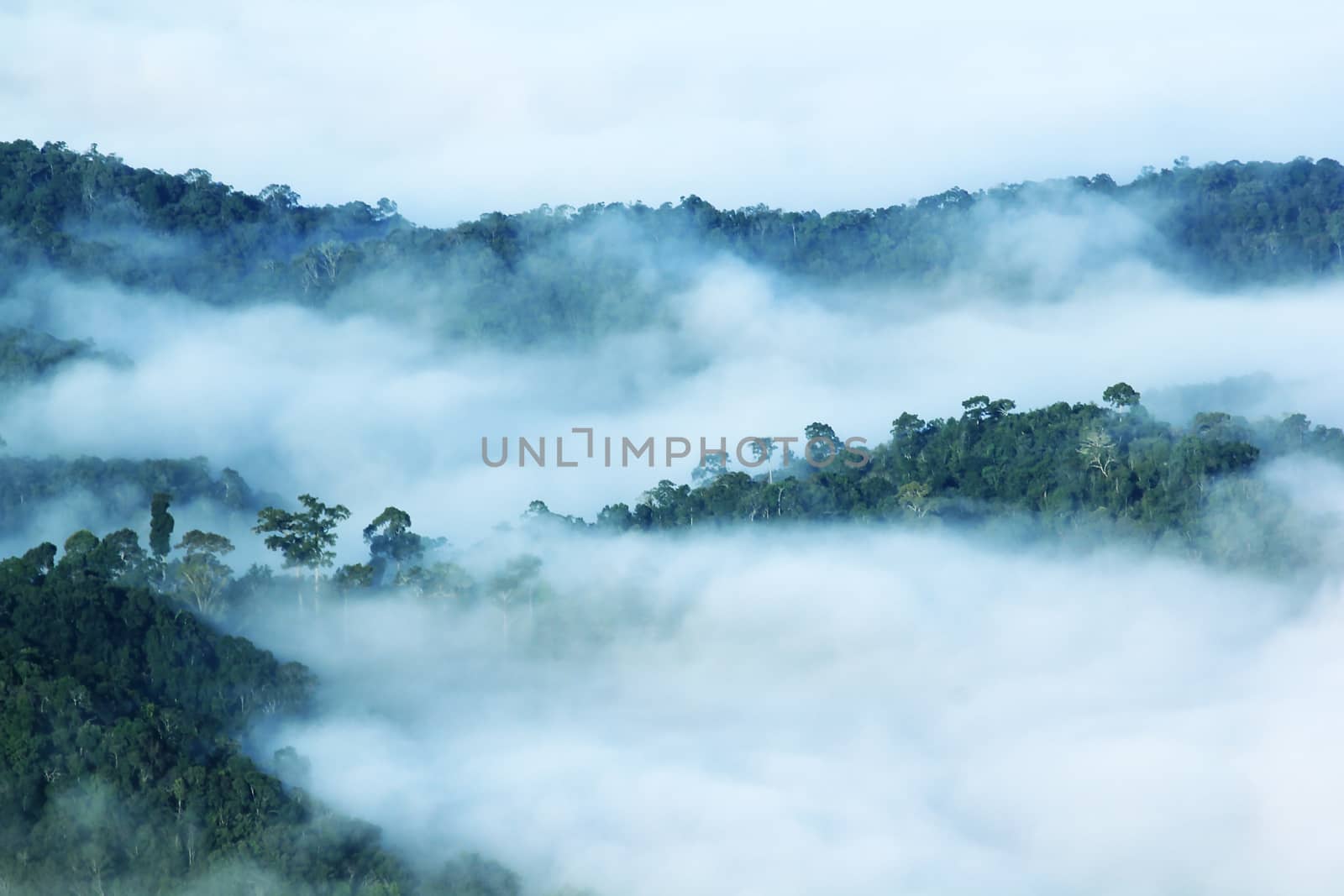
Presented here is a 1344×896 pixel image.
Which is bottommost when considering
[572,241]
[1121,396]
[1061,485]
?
[1061,485]

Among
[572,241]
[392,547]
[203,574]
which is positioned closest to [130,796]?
[203,574]

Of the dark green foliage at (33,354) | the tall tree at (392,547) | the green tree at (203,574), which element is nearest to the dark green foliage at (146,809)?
the green tree at (203,574)

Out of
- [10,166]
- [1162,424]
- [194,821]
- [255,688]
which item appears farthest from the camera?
[10,166]

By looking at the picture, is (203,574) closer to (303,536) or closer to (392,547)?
(303,536)

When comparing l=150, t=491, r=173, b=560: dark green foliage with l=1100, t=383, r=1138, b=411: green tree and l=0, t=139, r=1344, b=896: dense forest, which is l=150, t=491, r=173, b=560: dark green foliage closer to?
l=0, t=139, r=1344, b=896: dense forest

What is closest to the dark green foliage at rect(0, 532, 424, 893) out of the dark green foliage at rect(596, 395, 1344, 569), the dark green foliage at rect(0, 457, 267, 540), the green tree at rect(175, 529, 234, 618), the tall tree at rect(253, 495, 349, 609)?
the green tree at rect(175, 529, 234, 618)

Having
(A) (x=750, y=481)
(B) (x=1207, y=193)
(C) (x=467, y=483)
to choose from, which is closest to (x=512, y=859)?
(A) (x=750, y=481)

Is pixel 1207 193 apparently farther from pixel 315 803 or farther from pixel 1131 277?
pixel 315 803

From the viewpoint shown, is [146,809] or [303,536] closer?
[146,809]

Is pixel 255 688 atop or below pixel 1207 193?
below
